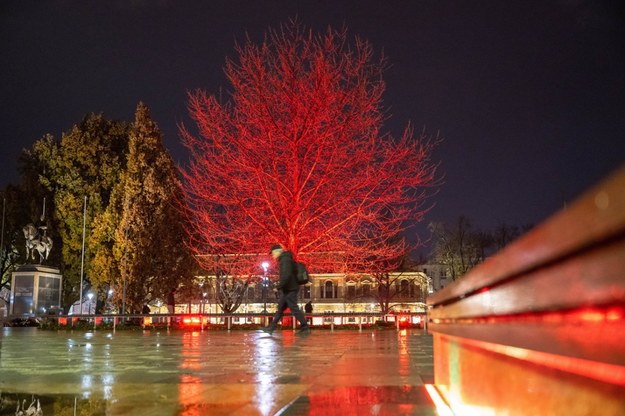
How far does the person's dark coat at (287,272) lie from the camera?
1278 centimetres

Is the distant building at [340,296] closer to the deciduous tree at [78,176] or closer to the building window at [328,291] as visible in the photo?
the building window at [328,291]

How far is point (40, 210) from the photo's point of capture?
4728 cm

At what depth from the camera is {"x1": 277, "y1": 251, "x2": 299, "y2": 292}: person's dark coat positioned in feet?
41.9

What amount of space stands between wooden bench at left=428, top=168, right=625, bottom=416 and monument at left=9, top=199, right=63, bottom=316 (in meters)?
43.4

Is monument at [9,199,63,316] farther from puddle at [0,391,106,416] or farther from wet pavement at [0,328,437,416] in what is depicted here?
puddle at [0,391,106,416]

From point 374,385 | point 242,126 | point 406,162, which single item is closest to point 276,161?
point 242,126

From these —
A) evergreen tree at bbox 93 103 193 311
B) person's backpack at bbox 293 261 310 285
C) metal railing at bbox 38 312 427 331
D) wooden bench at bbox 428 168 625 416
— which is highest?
evergreen tree at bbox 93 103 193 311

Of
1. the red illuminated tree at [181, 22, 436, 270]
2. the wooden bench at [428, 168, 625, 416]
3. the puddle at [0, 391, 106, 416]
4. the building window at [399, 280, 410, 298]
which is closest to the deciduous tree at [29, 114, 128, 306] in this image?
the red illuminated tree at [181, 22, 436, 270]

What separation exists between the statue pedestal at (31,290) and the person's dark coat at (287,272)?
33771 millimetres

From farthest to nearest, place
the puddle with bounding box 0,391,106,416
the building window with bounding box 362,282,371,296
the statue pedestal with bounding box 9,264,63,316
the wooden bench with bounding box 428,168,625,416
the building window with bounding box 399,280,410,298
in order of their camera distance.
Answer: the building window with bounding box 399,280,410,298
the building window with bounding box 362,282,371,296
the statue pedestal with bounding box 9,264,63,316
the puddle with bounding box 0,391,106,416
the wooden bench with bounding box 428,168,625,416

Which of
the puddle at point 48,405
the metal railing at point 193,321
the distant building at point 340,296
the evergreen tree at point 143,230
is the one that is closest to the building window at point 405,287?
the distant building at point 340,296

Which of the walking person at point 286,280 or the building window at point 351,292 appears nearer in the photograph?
the walking person at point 286,280

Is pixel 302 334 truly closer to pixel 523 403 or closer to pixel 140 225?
pixel 523 403

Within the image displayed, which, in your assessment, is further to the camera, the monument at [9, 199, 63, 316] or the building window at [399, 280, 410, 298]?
the building window at [399, 280, 410, 298]
